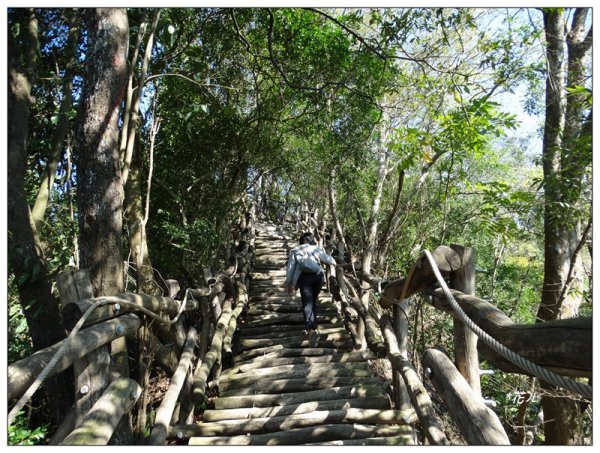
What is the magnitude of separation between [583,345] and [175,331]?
4.28 m

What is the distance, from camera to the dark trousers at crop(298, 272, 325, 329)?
211 inches

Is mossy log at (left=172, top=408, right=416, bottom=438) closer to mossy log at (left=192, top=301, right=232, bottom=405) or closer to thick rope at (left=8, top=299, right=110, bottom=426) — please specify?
mossy log at (left=192, top=301, right=232, bottom=405)

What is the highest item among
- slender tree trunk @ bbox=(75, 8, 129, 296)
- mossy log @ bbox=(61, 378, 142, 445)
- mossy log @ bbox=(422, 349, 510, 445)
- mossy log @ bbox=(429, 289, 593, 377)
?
slender tree trunk @ bbox=(75, 8, 129, 296)

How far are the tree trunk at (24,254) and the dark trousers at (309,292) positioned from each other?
2811 mm

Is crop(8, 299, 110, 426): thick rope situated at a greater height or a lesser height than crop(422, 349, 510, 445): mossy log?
greater

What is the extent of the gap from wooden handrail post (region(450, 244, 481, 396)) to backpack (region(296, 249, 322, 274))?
3.11m

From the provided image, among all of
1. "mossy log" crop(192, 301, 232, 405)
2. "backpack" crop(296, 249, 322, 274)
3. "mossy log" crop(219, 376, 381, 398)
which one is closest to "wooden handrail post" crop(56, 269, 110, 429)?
"mossy log" crop(192, 301, 232, 405)

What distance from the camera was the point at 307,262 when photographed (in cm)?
528

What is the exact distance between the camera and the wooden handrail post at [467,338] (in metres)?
2.18

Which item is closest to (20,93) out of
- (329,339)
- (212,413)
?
(212,413)

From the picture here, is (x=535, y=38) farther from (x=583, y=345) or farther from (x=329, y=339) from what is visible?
(x=583, y=345)

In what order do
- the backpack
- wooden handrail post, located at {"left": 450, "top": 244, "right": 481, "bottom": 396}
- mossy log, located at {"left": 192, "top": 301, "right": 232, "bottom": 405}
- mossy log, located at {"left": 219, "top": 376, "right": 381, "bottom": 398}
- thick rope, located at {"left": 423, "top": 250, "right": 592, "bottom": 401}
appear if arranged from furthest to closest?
1. the backpack
2. mossy log, located at {"left": 219, "top": 376, "right": 381, "bottom": 398}
3. mossy log, located at {"left": 192, "top": 301, "right": 232, "bottom": 405}
4. wooden handrail post, located at {"left": 450, "top": 244, "right": 481, "bottom": 396}
5. thick rope, located at {"left": 423, "top": 250, "right": 592, "bottom": 401}

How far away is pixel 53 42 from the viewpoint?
17.5 ft

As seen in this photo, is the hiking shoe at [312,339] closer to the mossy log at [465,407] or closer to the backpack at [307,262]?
the backpack at [307,262]
